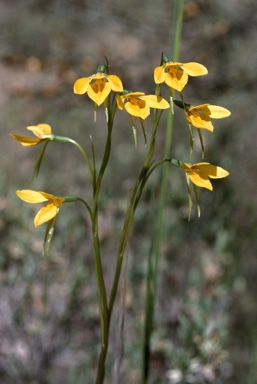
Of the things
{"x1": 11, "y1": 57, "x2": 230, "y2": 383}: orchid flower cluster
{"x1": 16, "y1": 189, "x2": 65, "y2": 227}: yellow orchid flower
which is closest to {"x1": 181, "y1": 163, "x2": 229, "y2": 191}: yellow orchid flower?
{"x1": 11, "y1": 57, "x2": 230, "y2": 383}: orchid flower cluster

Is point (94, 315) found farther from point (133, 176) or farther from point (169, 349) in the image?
point (133, 176)

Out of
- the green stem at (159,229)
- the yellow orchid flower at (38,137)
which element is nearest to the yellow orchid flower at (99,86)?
the yellow orchid flower at (38,137)

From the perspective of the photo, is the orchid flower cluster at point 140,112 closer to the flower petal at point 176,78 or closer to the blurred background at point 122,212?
the flower petal at point 176,78

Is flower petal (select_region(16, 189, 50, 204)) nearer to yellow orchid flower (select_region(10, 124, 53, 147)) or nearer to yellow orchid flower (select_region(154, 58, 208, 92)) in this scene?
yellow orchid flower (select_region(10, 124, 53, 147))

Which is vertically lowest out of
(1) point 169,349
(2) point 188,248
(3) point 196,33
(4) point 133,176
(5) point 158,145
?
(1) point 169,349

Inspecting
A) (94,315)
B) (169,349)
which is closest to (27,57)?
(94,315)

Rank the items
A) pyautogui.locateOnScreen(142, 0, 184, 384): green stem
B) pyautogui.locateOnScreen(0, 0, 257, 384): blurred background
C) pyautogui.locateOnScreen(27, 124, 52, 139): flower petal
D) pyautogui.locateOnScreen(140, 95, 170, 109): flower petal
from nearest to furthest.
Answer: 1. pyautogui.locateOnScreen(140, 95, 170, 109): flower petal
2. pyautogui.locateOnScreen(27, 124, 52, 139): flower petal
3. pyautogui.locateOnScreen(142, 0, 184, 384): green stem
4. pyautogui.locateOnScreen(0, 0, 257, 384): blurred background

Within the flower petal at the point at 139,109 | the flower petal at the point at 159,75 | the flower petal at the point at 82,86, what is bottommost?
the flower petal at the point at 139,109
